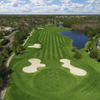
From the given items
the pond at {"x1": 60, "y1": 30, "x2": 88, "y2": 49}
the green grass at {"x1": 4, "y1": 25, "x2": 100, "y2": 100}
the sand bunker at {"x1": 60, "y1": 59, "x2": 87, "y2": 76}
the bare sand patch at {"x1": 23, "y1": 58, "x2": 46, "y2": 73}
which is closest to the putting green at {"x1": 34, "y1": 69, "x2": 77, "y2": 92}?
the green grass at {"x1": 4, "y1": 25, "x2": 100, "y2": 100}

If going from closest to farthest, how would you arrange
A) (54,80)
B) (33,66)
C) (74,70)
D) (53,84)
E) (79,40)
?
(53,84), (54,80), (74,70), (33,66), (79,40)

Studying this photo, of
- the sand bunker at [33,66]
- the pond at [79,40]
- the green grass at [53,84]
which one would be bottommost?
the green grass at [53,84]

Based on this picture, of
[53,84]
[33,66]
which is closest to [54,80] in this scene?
[53,84]

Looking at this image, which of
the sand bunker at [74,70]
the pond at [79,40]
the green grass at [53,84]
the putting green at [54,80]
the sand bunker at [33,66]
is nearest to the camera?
the green grass at [53,84]

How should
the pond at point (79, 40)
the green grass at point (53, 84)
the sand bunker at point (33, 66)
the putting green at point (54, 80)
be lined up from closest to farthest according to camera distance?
1. the green grass at point (53, 84)
2. the putting green at point (54, 80)
3. the sand bunker at point (33, 66)
4. the pond at point (79, 40)

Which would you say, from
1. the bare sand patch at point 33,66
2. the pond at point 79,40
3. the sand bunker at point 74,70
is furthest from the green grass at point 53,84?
the pond at point 79,40

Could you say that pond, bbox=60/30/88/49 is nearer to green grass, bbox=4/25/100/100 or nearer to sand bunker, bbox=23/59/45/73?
green grass, bbox=4/25/100/100

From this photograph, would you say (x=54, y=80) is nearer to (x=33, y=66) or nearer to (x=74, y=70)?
(x=74, y=70)

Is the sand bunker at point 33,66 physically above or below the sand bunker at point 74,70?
above

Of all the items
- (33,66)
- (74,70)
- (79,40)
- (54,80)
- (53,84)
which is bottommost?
(53,84)

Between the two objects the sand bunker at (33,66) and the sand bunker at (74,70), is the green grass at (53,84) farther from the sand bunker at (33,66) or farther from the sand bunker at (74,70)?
the sand bunker at (33,66)

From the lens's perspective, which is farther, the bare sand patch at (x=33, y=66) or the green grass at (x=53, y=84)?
the bare sand patch at (x=33, y=66)

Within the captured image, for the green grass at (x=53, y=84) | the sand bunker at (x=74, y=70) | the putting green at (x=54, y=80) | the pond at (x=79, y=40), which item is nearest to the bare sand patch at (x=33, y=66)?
the green grass at (x=53, y=84)
